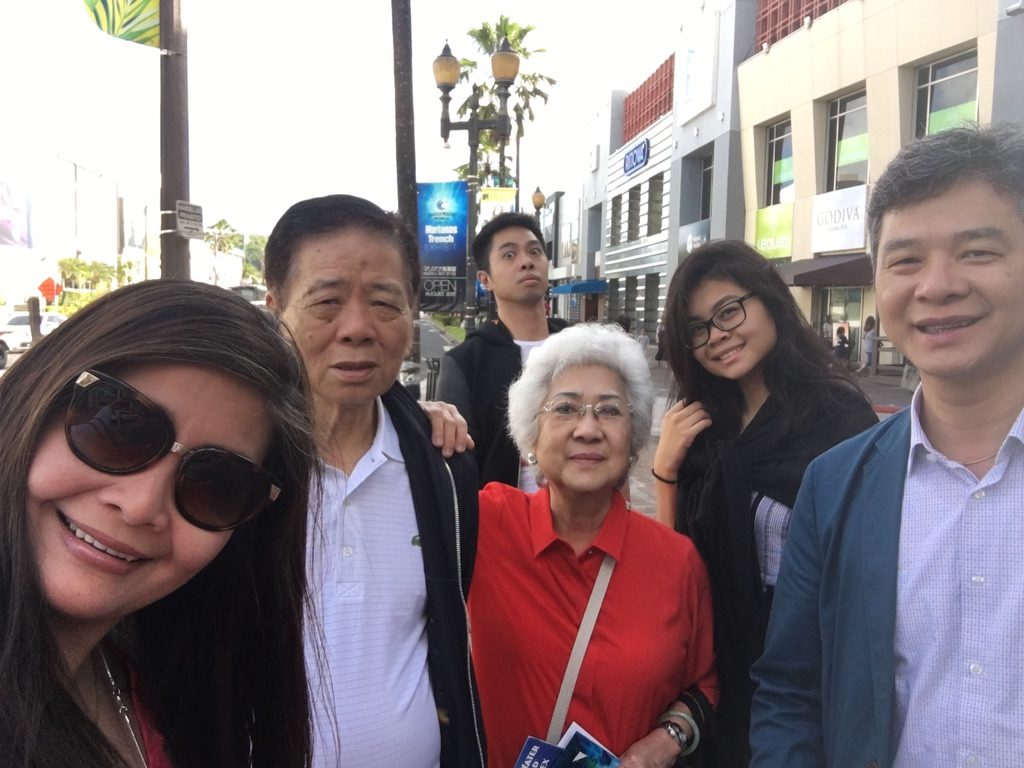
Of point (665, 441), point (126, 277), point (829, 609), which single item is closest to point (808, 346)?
point (665, 441)

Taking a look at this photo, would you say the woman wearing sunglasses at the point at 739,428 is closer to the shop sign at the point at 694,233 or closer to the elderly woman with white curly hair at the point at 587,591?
the elderly woman with white curly hair at the point at 587,591

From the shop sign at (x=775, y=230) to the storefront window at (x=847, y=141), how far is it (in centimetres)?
173

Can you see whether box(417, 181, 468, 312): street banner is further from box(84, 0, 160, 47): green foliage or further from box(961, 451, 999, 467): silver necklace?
box(961, 451, 999, 467): silver necklace

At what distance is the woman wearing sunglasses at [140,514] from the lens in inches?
38.3

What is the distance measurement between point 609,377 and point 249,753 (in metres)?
1.65

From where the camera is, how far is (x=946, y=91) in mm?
17672

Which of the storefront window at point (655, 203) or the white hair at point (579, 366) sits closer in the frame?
the white hair at point (579, 366)

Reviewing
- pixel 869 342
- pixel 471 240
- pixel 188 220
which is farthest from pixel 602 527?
pixel 869 342

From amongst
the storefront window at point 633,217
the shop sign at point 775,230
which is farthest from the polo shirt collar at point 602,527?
the storefront window at point 633,217

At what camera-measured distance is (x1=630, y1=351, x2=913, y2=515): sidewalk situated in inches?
256

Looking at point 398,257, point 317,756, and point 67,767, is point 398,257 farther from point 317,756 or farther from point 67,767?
point 67,767

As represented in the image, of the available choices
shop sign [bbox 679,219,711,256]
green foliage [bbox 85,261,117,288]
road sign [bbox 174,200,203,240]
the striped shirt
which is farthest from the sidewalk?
green foliage [bbox 85,261,117,288]

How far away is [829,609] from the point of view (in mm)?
1853

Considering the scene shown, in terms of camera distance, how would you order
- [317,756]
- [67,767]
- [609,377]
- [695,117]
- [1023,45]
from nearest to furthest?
[67,767] < [317,756] < [609,377] < [1023,45] < [695,117]
